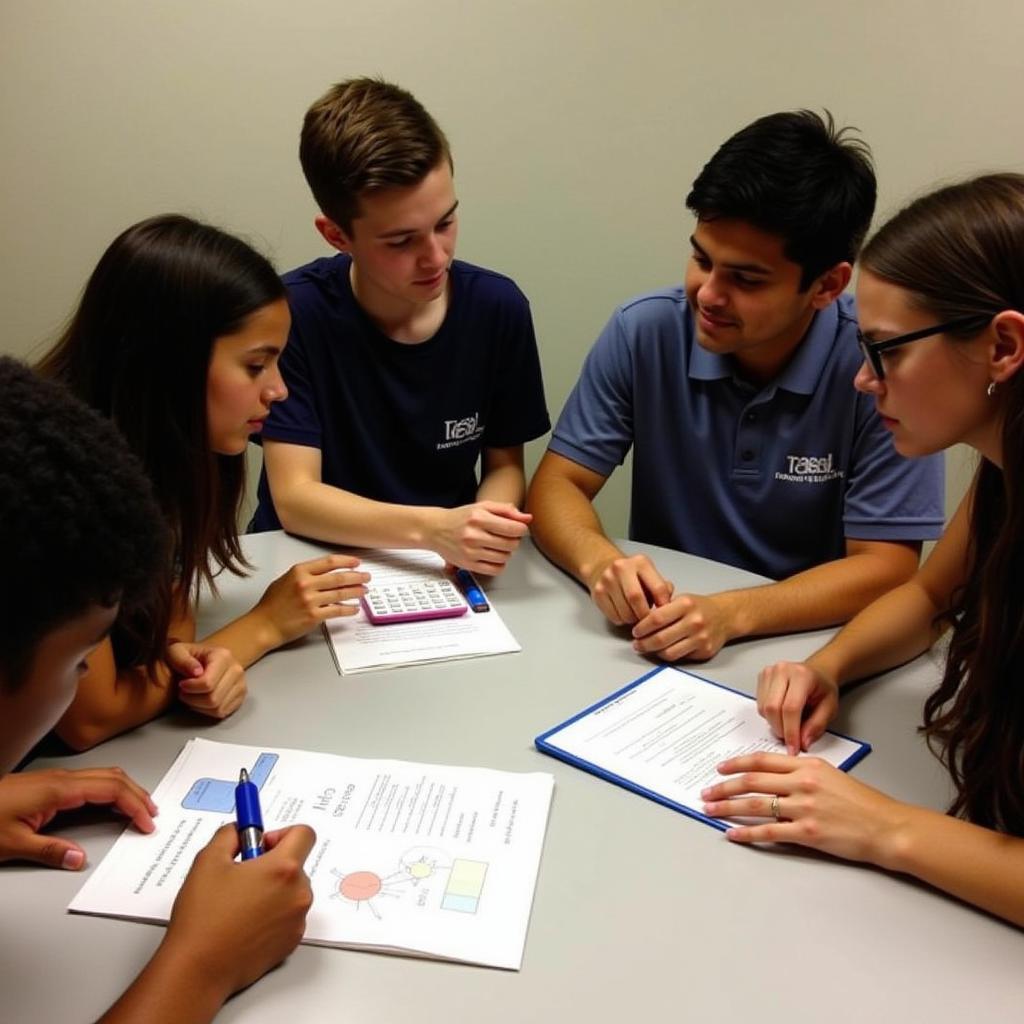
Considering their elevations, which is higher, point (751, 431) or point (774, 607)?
point (751, 431)

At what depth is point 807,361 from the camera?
5.18 feet

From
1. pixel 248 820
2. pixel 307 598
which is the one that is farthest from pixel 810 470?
pixel 248 820

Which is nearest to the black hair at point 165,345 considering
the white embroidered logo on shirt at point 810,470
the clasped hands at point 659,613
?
the clasped hands at point 659,613

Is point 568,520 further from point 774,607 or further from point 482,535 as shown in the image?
point 774,607

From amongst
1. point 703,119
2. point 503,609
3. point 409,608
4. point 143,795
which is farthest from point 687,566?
point 703,119

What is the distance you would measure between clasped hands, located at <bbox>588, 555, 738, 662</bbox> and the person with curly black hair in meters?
0.57

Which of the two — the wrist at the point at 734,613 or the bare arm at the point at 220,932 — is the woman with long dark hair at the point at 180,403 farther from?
the wrist at the point at 734,613

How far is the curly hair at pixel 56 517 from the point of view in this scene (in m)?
0.60

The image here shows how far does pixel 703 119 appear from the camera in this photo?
7.22 feet

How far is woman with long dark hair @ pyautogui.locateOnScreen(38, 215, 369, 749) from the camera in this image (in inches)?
41.3

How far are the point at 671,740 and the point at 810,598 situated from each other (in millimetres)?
390

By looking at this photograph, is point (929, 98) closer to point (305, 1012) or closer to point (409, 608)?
point (409, 608)

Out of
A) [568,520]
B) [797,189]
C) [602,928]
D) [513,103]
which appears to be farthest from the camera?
[513,103]

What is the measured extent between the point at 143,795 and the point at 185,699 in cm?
18
